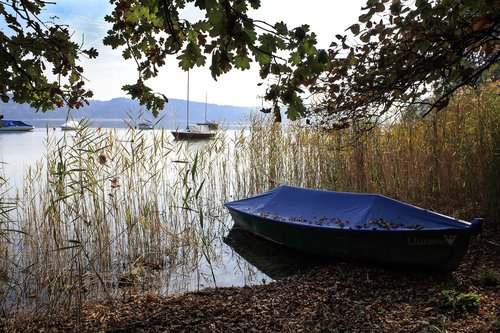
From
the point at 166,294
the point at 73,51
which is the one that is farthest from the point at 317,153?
the point at 73,51

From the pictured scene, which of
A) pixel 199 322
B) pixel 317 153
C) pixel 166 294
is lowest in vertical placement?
pixel 166 294

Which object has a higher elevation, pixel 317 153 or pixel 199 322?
pixel 317 153

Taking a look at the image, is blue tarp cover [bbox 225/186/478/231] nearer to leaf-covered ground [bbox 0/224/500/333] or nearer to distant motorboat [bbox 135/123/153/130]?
leaf-covered ground [bbox 0/224/500/333]

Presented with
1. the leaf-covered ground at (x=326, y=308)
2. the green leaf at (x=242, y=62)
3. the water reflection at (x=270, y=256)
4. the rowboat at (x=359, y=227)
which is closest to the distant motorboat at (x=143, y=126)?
the rowboat at (x=359, y=227)

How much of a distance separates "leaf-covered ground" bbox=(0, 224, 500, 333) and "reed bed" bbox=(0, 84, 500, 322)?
32 centimetres

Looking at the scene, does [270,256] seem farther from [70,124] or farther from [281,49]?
[281,49]

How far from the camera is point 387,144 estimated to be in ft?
23.8

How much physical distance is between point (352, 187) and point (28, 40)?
592 centimetres

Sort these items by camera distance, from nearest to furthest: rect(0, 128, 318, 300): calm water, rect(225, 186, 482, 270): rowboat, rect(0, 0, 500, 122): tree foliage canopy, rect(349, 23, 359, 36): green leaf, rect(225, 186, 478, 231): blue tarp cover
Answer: rect(0, 0, 500, 122): tree foliage canopy < rect(349, 23, 359, 36): green leaf < rect(225, 186, 482, 270): rowboat < rect(225, 186, 478, 231): blue tarp cover < rect(0, 128, 318, 300): calm water

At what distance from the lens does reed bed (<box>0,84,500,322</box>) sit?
454cm

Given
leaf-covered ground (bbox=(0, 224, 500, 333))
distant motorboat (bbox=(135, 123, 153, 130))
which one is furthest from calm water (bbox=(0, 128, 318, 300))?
distant motorboat (bbox=(135, 123, 153, 130))

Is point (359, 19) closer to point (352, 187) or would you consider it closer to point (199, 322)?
point (199, 322)

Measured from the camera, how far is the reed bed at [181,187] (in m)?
4.54

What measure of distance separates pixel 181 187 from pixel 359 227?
2898 mm
